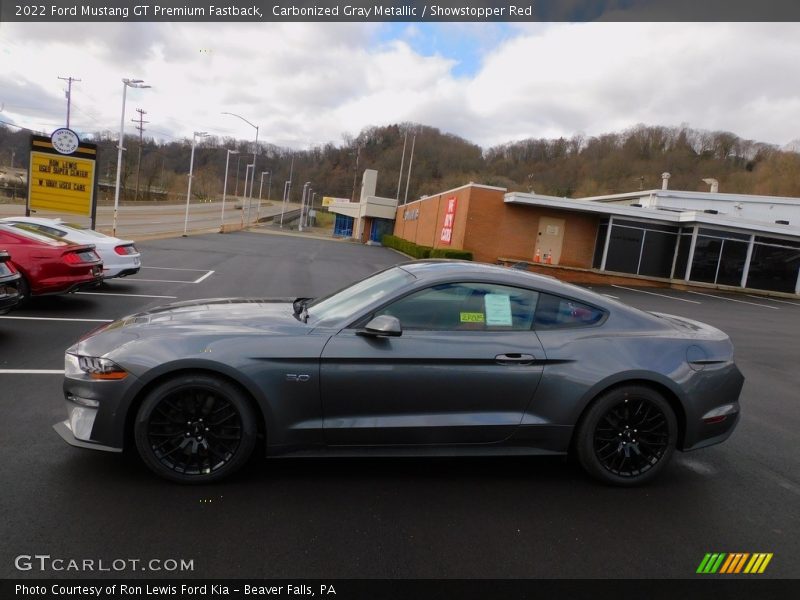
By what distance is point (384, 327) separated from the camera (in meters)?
3.48

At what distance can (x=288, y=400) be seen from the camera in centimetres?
347

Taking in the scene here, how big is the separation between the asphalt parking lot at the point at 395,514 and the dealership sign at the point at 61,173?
17.1 meters

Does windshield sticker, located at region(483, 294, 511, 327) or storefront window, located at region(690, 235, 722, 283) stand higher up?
storefront window, located at region(690, 235, 722, 283)

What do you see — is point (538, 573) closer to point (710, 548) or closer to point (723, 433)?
point (710, 548)

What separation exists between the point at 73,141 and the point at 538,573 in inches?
851

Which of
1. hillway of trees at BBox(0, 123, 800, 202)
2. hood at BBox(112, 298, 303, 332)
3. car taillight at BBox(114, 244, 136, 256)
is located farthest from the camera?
hillway of trees at BBox(0, 123, 800, 202)

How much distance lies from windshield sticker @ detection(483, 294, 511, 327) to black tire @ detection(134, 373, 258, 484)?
1.65 meters

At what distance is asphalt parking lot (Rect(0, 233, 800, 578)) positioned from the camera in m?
2.85

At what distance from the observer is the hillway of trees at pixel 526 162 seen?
63.0 metres

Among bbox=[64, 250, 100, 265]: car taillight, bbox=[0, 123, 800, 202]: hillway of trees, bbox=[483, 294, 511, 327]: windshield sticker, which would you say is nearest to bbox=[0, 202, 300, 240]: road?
bbox=[0, 123, 800, 202]: hillway of trees

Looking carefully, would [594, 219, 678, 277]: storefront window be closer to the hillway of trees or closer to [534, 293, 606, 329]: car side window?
[534, 293, 606, 329]: car side window

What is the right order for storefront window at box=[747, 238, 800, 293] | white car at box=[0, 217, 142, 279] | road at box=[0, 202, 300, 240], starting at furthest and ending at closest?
road at box=[0, 202, 300, 240] < storefront window at box=[747, 238, 800, 293] < white car at box=[0, 217, 142, 279]

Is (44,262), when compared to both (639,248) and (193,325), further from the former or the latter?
(639,248)

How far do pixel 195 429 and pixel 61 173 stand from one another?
19680 millimetres
